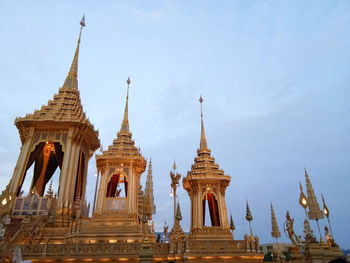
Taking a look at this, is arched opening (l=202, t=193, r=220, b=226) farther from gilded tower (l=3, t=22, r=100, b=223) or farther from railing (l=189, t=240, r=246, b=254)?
gilded tower (l=3, t=22, r=100, b=223)

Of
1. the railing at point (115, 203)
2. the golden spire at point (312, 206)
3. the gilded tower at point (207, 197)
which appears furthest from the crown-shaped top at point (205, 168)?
the golden spire at point (312, 206)

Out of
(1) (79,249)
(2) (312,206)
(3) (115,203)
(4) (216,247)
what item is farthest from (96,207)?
(2) (312,206)

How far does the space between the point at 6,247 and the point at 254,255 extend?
37.1 ft

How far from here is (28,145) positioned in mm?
19234

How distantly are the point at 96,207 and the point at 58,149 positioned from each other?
5.88 m

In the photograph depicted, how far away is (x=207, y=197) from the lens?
78.8 feet

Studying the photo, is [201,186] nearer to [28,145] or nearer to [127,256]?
[127,256]

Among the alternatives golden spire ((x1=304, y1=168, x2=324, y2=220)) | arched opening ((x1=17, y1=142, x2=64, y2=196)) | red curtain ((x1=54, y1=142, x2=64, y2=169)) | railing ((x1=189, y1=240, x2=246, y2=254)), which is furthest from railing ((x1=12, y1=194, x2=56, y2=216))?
golden spire ((x1=304, y1=168, x2=324, y2=220))

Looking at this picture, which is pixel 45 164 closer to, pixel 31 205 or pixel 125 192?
pixel 31 205

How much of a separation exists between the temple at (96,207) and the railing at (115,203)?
0.23 feet

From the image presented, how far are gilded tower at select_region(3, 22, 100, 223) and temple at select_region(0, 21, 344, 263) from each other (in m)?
0.07

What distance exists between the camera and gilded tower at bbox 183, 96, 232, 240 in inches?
779

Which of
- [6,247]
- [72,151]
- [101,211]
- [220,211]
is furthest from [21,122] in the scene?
[220,211]

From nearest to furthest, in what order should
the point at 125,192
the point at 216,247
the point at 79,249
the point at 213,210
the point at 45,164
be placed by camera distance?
1. the point at 79,249
2. the point at 216,247
3. the point at 125,192
4. the point at 45,164
5. the point at 213,210
